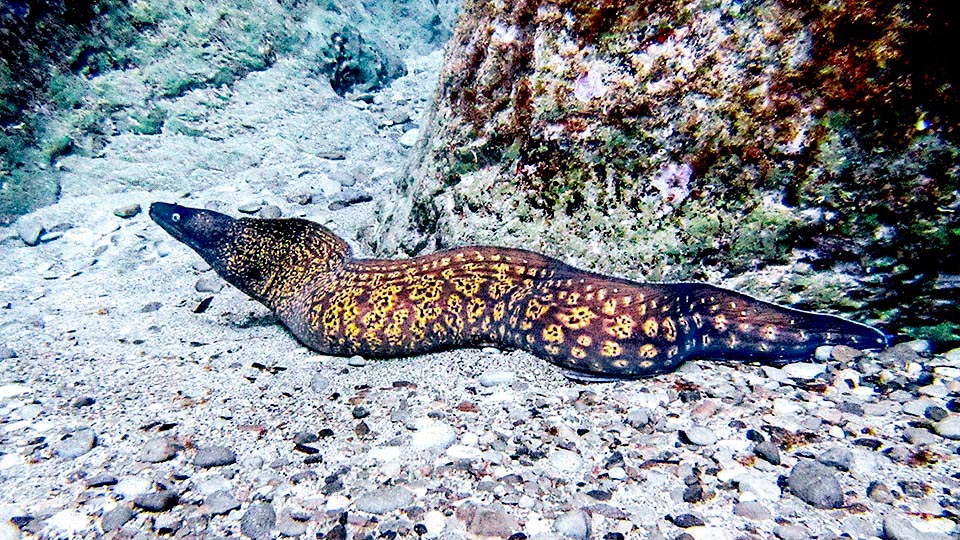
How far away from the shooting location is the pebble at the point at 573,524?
1859 millimetres

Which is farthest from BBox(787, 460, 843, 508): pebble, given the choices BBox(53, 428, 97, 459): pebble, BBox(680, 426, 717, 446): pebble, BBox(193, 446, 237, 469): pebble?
BBox(53, 428, 97, 459): pebble

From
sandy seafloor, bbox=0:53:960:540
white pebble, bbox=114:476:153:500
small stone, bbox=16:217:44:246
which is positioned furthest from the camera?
small stone, bbox=16:217:44:246

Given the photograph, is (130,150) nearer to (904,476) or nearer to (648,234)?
(648,234)

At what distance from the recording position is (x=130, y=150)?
6.04m

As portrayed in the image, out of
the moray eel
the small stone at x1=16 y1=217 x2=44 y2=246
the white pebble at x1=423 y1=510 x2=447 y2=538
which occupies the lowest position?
the white pebble at x1=423 y1=510 x2=447 y2=538

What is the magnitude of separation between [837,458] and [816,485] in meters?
0.25

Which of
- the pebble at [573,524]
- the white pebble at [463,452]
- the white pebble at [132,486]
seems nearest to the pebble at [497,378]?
the white pebble at [463,452]

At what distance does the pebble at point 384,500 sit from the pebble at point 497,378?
1011mm

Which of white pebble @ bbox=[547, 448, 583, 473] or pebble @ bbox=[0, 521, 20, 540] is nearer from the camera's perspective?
pebble @ bbox=[0, 521, 20, 540]

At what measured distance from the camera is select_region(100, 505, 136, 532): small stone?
74.1 inches

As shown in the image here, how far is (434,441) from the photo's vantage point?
247 centimetres

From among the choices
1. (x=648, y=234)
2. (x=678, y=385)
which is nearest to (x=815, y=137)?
(x=648, y=234)

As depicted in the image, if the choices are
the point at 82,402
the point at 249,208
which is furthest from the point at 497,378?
the point at 249,208

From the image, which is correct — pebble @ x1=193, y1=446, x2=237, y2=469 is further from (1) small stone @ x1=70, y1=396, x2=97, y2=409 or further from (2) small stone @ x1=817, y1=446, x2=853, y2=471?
(2) small stone @ x1=817, y1=446, x2=853, y2=471
